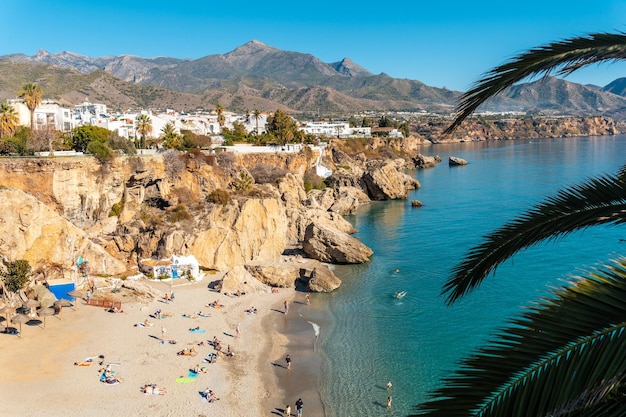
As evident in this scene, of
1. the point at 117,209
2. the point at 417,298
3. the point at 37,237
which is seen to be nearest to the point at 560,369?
the point at 417,298

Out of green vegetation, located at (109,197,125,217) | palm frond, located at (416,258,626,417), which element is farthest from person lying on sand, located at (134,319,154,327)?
palm frond, located at (416,258,626,417)

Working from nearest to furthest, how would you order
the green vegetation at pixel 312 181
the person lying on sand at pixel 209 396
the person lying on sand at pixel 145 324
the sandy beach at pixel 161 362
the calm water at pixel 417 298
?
the sandy beach at pixel 161 362
the person lying on sand at pixel 209 396
the calm water at pixel 417 298
the person lying on sand at pixel 145 324
the green vegetation at pixel 312 181

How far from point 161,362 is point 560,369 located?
2134cm

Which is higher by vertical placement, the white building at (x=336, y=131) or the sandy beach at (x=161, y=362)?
the white building at (x=336, y=131)

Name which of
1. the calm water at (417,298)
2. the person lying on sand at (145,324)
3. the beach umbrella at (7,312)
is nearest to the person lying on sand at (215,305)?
the person lying on sand at (145,324)

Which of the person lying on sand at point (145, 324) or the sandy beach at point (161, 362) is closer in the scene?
the sandy beach at point (161, 362)

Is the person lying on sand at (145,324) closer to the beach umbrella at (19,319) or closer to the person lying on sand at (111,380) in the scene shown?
the beach umbrella at (19,319)

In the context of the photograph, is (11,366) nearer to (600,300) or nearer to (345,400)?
(345,400)

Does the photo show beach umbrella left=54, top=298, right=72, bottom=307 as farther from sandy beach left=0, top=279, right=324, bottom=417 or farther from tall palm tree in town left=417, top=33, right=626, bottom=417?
tall palm tree in town left=417, top=33, right=626, bottom=417

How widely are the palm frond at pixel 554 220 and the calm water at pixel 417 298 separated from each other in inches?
19.6

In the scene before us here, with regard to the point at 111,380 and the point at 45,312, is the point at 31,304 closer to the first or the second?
the point at 45,312

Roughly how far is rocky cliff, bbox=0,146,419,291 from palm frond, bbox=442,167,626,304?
2778 cm

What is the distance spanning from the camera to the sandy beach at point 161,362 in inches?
734

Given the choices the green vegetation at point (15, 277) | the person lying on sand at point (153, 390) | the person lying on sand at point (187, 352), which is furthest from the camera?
the green vegetation at point (15, 277)
